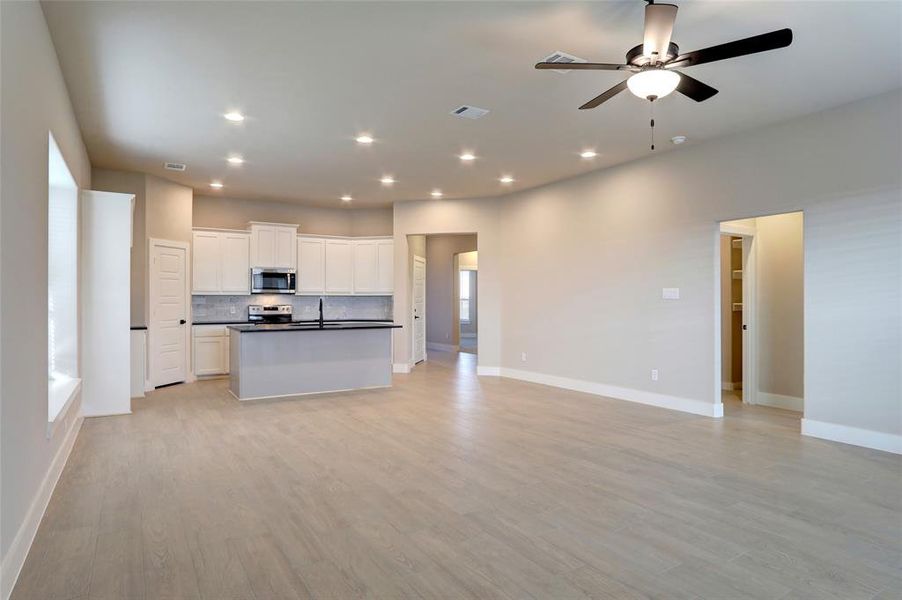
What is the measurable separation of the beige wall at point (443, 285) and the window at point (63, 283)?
8332mm

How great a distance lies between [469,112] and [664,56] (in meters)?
2.14

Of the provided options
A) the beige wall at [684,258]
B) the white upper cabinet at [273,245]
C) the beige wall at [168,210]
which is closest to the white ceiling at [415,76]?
the beige wall at [684,258]

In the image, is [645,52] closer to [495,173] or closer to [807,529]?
[807,529]

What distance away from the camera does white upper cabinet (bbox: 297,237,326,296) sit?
9.27 metres

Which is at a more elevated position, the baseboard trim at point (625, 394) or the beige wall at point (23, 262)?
the beige wall at point (23, 262)

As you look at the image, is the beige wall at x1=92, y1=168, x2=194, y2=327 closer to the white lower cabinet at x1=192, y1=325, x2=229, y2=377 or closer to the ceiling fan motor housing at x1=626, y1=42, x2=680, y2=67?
the white lower cabinet at x1=192, y1=325, x2=229, y2=377

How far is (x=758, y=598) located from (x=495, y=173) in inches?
227

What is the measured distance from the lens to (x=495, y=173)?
7043 millimetres

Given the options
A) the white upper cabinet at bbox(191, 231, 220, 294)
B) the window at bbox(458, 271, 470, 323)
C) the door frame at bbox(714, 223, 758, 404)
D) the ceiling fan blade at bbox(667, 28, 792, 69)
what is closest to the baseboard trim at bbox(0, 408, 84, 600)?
the ceiling fan blade at bbox(667, 28, 792, 69)

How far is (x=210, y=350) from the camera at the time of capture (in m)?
8.06

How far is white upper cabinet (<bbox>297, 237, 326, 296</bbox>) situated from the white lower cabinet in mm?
1603

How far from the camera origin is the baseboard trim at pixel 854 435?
4277 millimetres

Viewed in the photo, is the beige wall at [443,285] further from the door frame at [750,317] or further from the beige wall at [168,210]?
the door frame at [750,317]

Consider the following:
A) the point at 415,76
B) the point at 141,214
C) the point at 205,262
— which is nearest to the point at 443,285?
the point at 205,262
